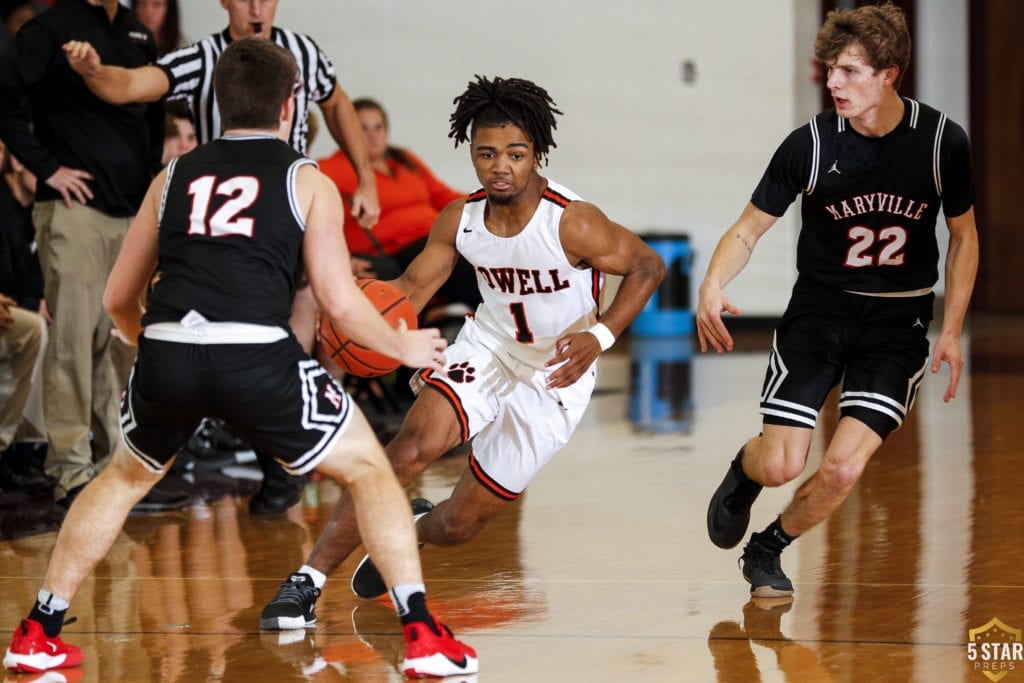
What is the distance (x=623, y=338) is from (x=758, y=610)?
9555 millimetres

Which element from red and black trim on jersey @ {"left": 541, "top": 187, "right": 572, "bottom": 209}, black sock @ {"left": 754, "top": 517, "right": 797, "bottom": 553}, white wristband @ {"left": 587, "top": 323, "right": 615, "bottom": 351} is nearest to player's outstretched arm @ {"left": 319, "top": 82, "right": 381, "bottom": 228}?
red and black trim on jersey @ {"left": 541, "top": 187, "right": 572, "bottom": 209}

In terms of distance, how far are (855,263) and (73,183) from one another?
3.31m

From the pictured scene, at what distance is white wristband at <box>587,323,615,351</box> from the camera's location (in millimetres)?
4488

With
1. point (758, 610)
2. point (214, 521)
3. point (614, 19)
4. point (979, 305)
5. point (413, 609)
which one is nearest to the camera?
point (413, 609)

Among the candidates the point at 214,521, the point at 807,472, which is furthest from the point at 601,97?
the point at 214,521

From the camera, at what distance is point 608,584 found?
4777 millimetres

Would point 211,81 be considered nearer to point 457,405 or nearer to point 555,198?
point 555,198

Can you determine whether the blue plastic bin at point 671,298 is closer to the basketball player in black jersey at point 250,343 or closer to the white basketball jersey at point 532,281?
the white basketball jersey at point 532,281

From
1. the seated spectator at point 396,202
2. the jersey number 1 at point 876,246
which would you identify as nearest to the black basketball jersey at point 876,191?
the jersey number 1 at point 876,246

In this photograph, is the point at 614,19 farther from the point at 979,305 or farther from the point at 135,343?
the point at 135,343

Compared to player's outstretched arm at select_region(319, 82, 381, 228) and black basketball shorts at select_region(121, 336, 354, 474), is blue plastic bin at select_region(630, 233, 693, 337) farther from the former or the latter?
black basketball shorts at select_region(121, 336, 354, 474)

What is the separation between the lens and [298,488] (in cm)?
641

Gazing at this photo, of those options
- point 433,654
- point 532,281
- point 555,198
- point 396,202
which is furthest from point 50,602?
point 396,202

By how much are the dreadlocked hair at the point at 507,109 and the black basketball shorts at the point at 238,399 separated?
1100 mm
